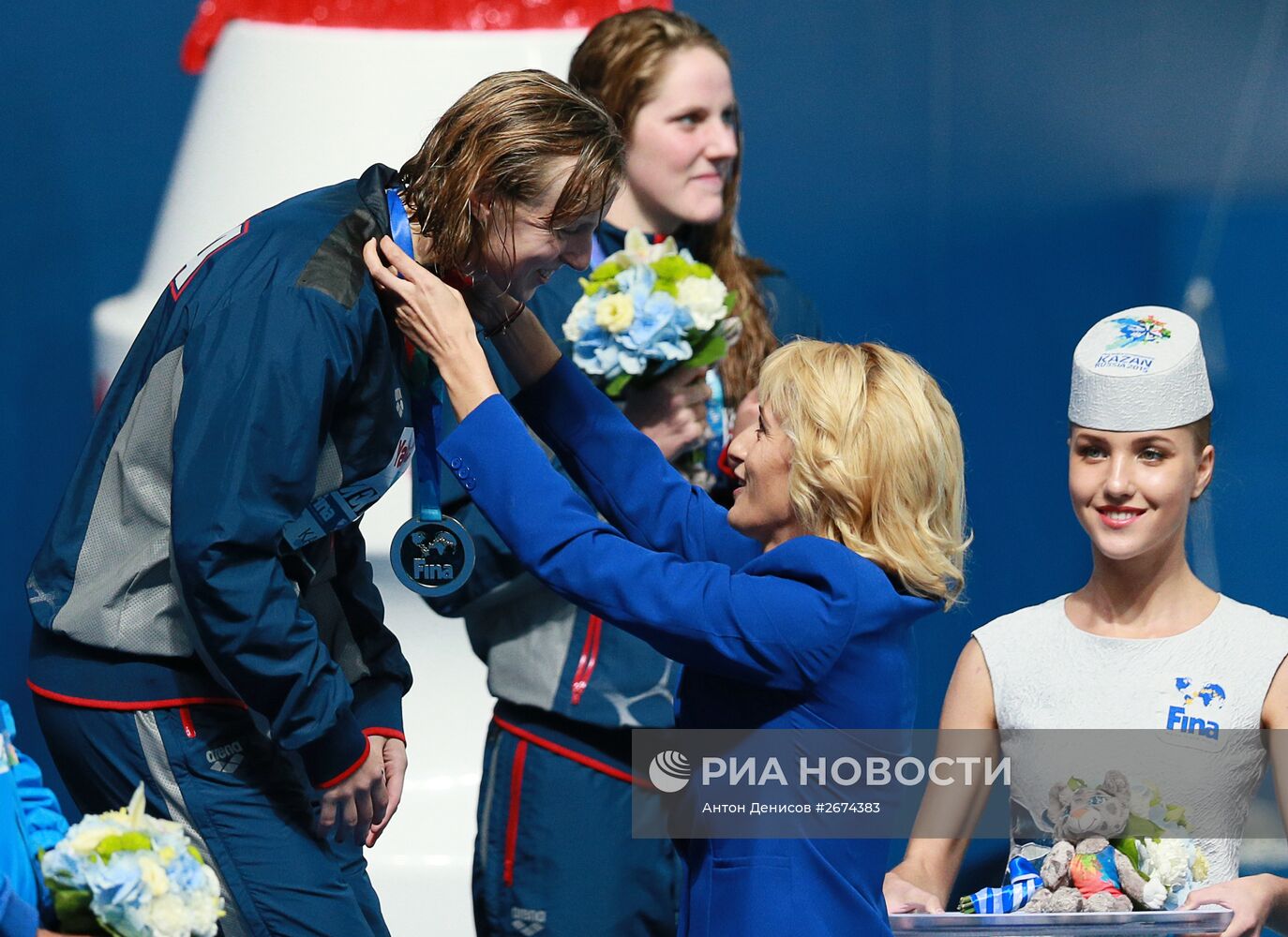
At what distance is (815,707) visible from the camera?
82.0 inches

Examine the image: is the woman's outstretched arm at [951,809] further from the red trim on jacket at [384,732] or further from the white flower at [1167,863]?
the red trim on jacket at [384,732]

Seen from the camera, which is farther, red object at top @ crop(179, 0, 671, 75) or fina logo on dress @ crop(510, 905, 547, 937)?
red object at top @ crop(179, 0, 671, 75)

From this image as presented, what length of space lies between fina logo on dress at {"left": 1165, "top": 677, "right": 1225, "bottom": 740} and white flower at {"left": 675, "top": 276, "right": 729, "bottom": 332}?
898 mm

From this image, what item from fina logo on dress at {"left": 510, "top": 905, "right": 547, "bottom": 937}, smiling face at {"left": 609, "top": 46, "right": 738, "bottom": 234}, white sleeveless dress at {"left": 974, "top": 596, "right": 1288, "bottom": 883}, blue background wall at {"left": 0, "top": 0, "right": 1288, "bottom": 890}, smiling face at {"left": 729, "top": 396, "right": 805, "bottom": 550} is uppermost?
blue background wall at {"left": 0, "top": 0, "right": 1288, "bottom": 890}

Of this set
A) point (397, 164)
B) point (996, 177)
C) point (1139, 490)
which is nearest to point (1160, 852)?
point (1139, 490)

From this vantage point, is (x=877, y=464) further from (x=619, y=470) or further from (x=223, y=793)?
(x=223, y=793)

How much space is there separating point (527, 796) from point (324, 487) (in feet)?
2.93

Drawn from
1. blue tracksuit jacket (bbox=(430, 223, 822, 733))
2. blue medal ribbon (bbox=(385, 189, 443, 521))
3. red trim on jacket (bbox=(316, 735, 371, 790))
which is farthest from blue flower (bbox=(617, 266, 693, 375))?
red trim on jacket (bbox=(316, 735, 371, 790))

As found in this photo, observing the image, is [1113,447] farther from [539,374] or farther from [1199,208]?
[1199,208]

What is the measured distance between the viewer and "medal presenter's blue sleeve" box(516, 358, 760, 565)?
2406 millimetres

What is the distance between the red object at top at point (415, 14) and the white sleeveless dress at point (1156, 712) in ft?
5.57

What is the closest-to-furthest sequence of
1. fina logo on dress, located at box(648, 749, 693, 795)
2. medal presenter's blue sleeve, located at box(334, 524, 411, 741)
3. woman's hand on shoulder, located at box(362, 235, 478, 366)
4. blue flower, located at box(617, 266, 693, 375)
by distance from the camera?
1. woman's hand on shoulder, located at box(362, 235, 478, 366)
2. medal presenter's blue sleeve, located at box(334, 524, 411, 741)
3. fina logo on dress, located at box(648, 749, 693, 795)
4. blue flower, located at box(617, 266, 693, 375)

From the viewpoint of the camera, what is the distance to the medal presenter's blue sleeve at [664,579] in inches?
79.4

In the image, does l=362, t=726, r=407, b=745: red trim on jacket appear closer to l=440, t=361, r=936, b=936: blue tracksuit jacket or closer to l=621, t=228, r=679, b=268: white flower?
l=440, t=361, r=936, b=936: blue tracksuit jacket
